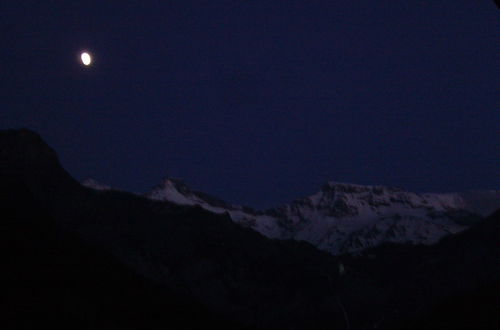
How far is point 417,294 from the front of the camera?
198875 millimetres

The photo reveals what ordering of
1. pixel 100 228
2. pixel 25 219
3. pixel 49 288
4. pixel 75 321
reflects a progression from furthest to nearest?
pixel 100 228
pixel 25 219
pixel 49 288
pixel 75 321

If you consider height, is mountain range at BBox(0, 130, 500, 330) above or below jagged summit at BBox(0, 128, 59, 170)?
below

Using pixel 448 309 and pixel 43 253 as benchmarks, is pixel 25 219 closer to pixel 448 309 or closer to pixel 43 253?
pixel 43 253

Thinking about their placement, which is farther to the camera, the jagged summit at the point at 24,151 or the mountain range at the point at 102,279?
the jagged summit at the point at 24,151

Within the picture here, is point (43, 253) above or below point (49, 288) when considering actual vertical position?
above

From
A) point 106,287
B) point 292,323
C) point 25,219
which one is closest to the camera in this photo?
point 106,287

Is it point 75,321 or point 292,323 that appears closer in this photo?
point 75,321

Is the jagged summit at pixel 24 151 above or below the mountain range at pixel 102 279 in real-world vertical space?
above

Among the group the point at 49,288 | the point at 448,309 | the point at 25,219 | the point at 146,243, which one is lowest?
the point at 448,309

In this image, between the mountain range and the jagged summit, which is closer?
the mountain range

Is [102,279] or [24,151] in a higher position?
[24,151]

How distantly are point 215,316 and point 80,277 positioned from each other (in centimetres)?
3389

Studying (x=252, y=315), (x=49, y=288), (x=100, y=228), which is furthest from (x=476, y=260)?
(x=49, y=288)

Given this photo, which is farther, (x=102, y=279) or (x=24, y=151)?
(x=24, y=151)
